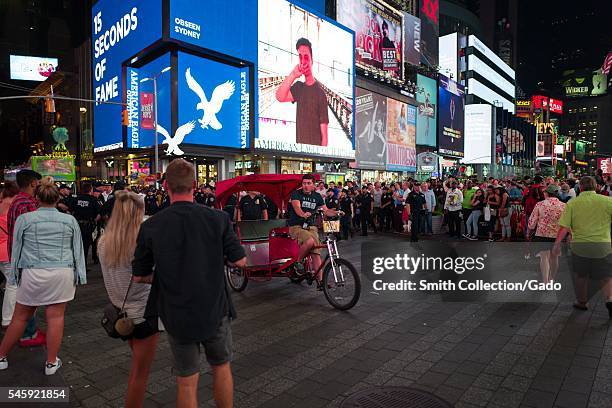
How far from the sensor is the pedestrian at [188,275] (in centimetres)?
278

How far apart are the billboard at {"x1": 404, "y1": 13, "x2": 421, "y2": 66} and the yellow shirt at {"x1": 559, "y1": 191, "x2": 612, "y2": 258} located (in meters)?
53.3

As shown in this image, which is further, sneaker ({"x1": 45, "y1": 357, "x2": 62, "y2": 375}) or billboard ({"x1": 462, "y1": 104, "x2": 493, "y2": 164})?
billboard ({"x1": 462, "y1": 104, "x2": 493, "y2": 164})

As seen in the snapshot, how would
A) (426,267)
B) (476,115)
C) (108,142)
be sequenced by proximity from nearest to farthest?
(426,267)
(108,142)
(476,115)

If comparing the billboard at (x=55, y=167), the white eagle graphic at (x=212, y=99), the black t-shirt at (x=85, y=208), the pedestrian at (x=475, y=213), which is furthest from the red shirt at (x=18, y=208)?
the billboard at (x=55, y=167)

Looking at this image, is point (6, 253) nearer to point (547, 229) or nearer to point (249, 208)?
point (249, 208)

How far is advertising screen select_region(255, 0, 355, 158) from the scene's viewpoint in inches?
1257

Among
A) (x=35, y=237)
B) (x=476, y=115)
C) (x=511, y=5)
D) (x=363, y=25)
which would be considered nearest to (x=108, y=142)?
(x=363, y=25)

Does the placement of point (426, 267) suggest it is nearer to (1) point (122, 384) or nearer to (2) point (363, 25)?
(1) point (122, 384)

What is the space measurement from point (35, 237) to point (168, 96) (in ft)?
81.3

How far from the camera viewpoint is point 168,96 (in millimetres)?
27312

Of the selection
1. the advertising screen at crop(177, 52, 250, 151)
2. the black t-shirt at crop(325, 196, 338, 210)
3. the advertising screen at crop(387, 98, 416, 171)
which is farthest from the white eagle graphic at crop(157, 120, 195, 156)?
the advertising screen at crop(387, 98, 416, 171)

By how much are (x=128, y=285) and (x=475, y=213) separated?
1441 cm

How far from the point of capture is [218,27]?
28.9 m

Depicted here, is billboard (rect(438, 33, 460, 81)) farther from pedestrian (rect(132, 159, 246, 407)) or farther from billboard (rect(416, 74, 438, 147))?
pedestrian (rect(132, 159, 246, 407))
